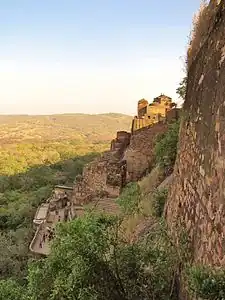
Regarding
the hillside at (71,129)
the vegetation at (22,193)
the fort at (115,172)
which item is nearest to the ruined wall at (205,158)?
the vegetation at (22,193)

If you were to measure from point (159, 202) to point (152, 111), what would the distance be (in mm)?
12235

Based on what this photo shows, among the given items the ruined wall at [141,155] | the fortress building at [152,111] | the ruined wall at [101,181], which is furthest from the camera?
the fortress building at [152,111]

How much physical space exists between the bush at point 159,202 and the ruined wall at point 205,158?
6.07ft

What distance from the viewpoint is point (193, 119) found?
727cm

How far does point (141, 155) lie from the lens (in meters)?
18.6

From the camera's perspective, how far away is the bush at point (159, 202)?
32.8ft

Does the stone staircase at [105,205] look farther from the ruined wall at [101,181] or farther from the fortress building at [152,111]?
the fortress building at [152,111]

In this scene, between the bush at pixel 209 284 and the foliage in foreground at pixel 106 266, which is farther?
the foliage in foreground at pixel 106 266

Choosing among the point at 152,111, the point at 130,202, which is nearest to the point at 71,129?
the point at 152,111

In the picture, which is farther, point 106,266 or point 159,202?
point 159,202

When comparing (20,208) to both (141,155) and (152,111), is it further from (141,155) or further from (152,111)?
(141,155)

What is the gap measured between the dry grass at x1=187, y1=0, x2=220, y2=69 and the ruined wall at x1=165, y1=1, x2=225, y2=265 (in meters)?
0.24

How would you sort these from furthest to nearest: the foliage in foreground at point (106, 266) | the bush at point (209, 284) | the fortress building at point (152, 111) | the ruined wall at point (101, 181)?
the fortress building at point (152, 111)
the ruined wall at point (101, 181)
the foliage in foreground at point (106, 266)
the bush at point (209, 284)

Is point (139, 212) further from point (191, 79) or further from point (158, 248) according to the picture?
point (158, 248)
